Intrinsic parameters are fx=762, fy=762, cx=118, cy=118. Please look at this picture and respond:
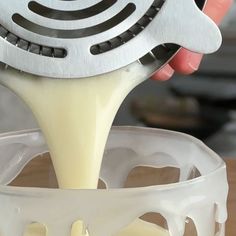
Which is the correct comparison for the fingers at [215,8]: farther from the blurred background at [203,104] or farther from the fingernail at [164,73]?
the blurred background at [203,104]

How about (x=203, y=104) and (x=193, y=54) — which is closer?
(x=193, y=54)

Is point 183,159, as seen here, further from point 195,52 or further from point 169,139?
point 195,52

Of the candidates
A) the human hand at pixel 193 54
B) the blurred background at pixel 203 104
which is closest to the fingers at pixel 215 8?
the human hand at pixel 193 54

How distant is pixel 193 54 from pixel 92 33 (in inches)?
3.4

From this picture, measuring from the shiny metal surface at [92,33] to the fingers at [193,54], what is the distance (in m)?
0.04

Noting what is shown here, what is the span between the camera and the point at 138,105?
1.87 m

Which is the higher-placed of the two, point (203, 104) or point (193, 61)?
point (193, 61)

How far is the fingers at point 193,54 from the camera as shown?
55cm

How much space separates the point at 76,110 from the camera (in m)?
0.53

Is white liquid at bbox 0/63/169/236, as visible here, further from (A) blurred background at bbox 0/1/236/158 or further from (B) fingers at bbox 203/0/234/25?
(A) blurred background at bbox 0/1/236/158

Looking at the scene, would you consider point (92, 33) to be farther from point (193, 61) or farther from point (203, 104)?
point (203, 104)

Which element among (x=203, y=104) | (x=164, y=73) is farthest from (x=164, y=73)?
(x=203, y=104)

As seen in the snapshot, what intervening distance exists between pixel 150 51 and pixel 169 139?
5.4 inches

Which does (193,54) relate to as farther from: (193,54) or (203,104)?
A: (203,104)
